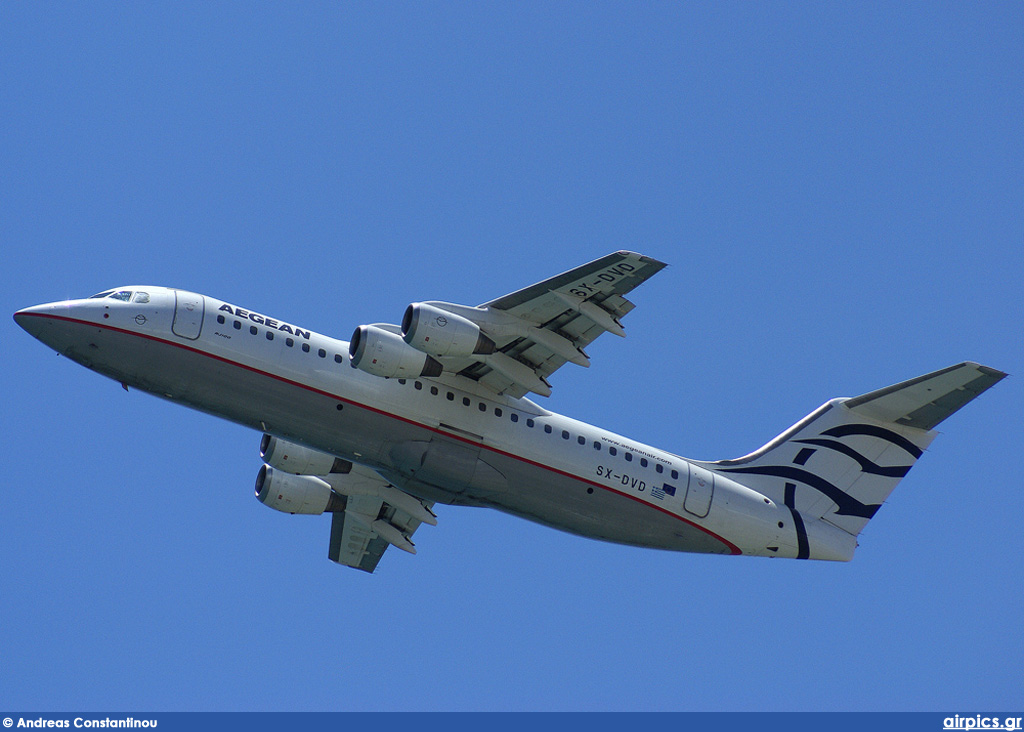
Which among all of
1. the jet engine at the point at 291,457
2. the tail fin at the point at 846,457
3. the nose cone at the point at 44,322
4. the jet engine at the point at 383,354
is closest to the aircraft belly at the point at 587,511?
the tail fin at the point at 846,457

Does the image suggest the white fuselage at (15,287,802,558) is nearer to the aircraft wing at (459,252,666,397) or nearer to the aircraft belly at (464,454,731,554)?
the aircraft belly at (464,454,731,554)

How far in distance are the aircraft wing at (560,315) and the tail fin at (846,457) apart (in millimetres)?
4701

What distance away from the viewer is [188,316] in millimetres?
19844

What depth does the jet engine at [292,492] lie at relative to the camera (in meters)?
24.8

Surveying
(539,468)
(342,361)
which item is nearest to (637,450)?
(539,468)

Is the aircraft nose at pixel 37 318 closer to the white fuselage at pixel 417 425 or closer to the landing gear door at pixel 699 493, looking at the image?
the white fuselage at pixel 417 425

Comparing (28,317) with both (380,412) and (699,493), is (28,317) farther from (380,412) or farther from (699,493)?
(699,493)

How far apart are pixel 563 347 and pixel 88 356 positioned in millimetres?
7953

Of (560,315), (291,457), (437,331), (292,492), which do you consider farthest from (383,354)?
(292,492)

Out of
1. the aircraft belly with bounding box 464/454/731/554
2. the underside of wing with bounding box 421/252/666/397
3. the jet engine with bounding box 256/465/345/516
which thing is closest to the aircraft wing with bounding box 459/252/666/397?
the underside of wing with bounding box 421/252/666/397

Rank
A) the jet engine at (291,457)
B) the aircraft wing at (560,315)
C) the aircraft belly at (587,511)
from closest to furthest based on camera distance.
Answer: the aircraft wing at (560,315)
the aircraft belly at (587,511)
the jet engine at (291,457)

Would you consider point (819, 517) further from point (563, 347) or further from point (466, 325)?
point (466, 325)

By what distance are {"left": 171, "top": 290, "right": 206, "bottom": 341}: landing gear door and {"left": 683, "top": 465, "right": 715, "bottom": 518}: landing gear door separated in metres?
9.41

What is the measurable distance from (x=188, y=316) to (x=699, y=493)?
986cm
